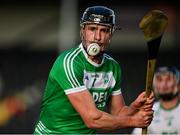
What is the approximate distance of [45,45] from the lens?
49.9ft

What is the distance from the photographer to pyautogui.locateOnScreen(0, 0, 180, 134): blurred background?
13453mm

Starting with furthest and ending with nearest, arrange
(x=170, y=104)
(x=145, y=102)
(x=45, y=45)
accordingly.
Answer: (x=45, y=45)
(x=170, y=104)
(x=145, y=102)

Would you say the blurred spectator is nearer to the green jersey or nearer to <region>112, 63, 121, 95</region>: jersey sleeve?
<region>112, 63, 121, 95</region>: jersey sleeve

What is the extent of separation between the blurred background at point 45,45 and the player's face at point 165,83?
2.98 m

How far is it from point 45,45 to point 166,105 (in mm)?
5957

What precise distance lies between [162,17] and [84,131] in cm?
107

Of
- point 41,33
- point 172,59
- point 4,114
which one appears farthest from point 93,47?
point 41,33

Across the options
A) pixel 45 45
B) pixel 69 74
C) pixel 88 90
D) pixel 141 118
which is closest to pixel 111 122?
pixel 141 118

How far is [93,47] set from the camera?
642cm

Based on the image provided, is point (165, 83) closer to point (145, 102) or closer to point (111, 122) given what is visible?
point (145, 102)

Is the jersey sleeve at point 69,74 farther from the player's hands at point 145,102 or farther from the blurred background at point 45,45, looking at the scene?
the blurred background at point 45,45

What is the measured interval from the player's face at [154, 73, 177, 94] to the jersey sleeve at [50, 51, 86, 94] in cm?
320

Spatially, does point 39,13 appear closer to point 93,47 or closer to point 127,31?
point 127,31

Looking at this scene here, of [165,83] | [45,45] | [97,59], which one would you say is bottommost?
[45,45]
